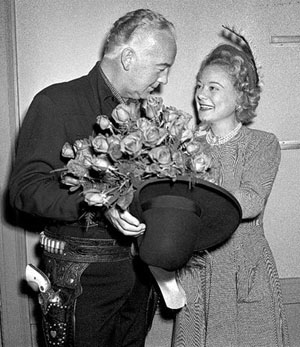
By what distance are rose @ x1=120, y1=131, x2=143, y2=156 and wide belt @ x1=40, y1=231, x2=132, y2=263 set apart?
0.48 m

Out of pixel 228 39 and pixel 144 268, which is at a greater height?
pixel 228 39

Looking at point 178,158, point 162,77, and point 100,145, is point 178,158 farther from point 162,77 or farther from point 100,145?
point 162,77

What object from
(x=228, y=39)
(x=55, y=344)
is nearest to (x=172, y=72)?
(x=228, y=39)

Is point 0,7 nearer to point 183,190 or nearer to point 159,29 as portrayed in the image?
point 159,29

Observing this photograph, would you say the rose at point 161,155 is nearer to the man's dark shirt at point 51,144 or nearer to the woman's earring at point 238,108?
the man's dark shirt at point 51,144

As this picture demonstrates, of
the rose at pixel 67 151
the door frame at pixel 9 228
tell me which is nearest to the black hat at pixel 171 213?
the rose at pixel 67 151

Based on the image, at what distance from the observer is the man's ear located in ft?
5.94

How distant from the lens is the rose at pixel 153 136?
141cm

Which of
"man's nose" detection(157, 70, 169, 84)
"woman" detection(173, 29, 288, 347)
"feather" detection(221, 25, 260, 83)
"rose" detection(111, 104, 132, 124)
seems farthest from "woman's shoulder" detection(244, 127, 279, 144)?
"rose" detection(111, 104, 132, 124)

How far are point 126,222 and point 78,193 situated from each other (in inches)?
8.2

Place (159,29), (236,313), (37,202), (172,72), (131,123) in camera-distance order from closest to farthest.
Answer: (131,123)
(37,202)
(159,29)
(236,313)
(172,72)

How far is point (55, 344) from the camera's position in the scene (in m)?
1.82

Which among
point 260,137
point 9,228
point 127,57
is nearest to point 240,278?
point 260,137

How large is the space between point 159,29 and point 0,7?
2.81 ft
